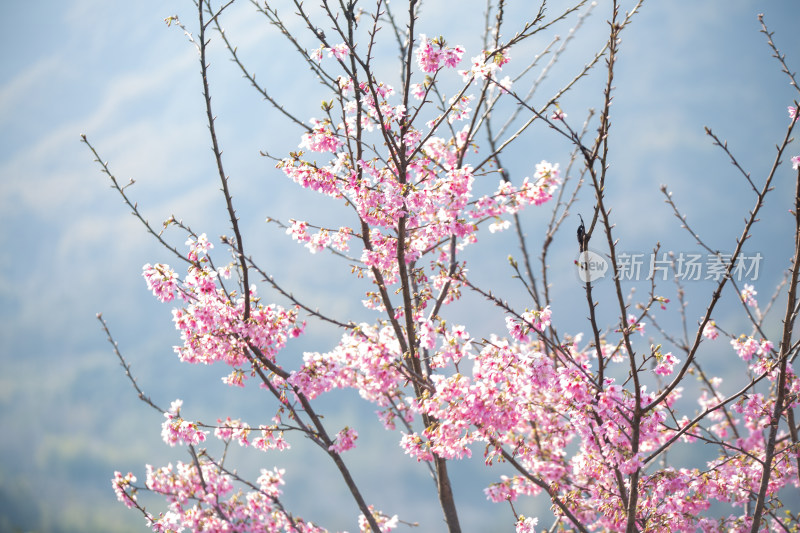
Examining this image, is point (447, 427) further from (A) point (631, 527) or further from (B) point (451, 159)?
(B) point (451, 159)

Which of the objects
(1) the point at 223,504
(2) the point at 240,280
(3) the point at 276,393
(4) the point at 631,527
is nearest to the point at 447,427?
(4) the point at 631,527

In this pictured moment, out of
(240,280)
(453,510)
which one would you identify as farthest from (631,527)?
(240,280)

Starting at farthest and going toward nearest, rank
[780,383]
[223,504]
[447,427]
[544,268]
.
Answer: [223,504] < [544,268] < [447,427] < [780,383]

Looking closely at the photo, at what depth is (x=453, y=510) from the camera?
479cm

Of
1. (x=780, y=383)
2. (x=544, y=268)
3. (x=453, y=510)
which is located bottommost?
(x=453, y=510)

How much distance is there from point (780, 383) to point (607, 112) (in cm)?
192

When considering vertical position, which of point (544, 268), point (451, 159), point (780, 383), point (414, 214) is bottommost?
point (780, 383)

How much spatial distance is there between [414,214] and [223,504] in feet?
11.1

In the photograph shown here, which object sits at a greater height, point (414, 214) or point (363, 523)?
point (414, 214)

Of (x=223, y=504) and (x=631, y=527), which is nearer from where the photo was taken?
(x=631, y=527)

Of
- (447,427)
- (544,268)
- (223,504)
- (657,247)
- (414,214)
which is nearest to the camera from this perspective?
(657,247)

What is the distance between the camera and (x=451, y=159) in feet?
17.8

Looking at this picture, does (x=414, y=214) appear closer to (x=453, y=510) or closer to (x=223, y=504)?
(x=453, y=510)

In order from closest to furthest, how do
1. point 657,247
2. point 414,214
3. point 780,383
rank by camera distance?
point 657,247
point 780,383
point 414,214
